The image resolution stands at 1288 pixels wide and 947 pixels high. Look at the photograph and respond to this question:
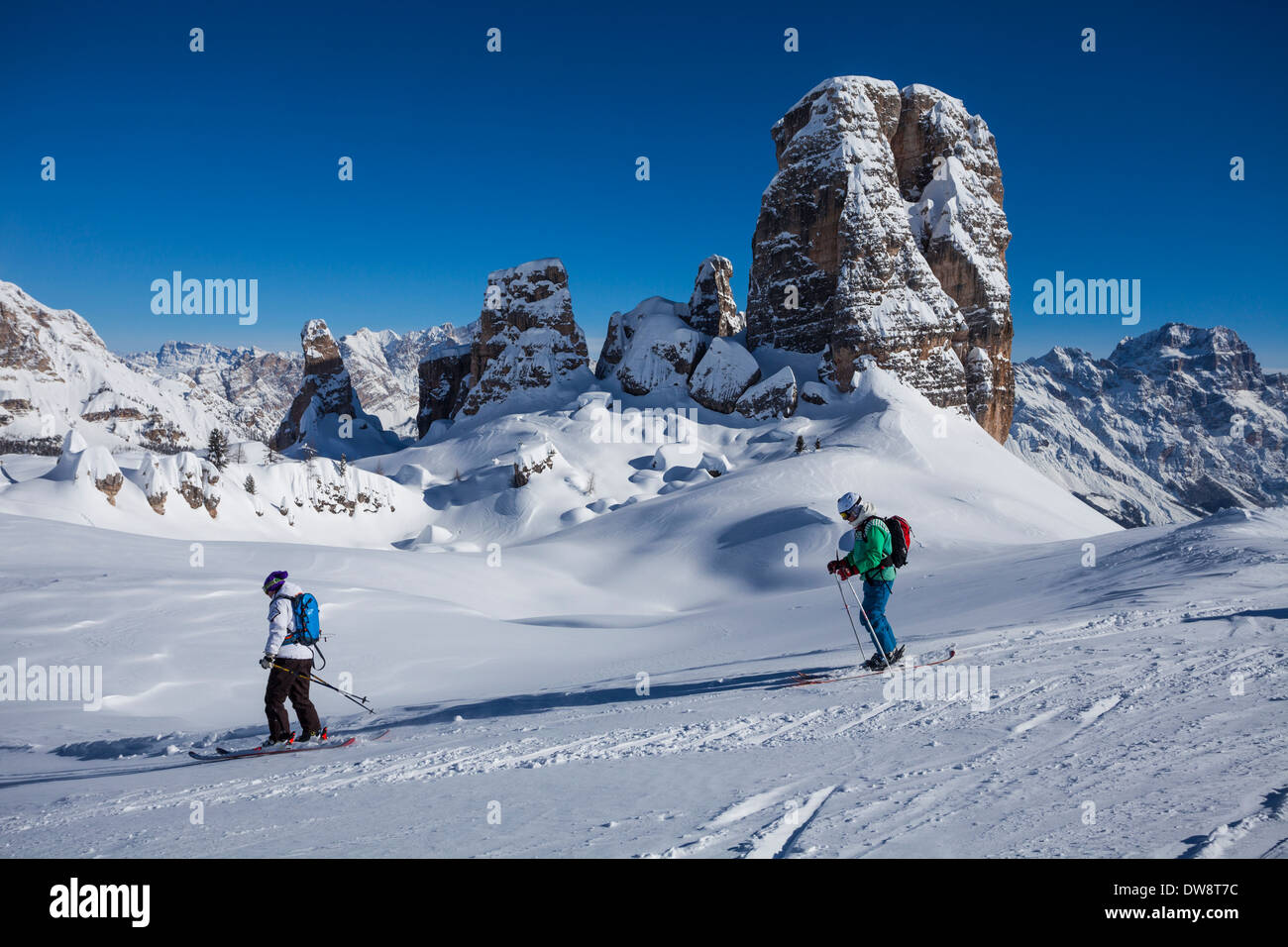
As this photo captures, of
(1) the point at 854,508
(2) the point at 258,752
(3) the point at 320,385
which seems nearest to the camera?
(2) the point at 258,752

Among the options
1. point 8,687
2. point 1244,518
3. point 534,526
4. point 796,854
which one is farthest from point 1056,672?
point 534,526

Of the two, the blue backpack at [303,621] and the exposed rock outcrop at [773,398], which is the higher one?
the exposed rock outcrop at [773,398]

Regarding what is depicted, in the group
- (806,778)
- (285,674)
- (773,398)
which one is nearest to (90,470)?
(285,674)

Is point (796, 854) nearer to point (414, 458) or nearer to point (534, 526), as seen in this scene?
point (534, 526)

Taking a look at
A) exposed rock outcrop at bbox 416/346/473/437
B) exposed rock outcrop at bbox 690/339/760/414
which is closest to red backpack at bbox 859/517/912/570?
exposed rock outcrop at bbox 690/339/760/414

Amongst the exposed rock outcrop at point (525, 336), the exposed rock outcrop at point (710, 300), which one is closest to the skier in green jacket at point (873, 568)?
the exposed rock outcrop at point (525, 336)

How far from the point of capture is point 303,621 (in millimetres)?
8078

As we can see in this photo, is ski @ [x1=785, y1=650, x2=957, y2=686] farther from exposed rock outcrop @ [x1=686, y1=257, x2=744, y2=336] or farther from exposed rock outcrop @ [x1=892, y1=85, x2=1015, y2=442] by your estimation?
exposed rock outcrop @ [x1=686, y1=257, x2=744, y2=336]

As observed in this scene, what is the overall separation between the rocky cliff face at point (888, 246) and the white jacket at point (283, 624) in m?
60.4

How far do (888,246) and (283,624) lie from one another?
68.7 m

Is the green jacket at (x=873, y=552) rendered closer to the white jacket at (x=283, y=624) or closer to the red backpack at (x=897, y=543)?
the red backpack at (x=897, y=543)

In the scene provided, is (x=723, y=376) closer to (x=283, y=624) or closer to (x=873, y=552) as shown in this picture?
(x=873, y=552)

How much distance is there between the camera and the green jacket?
8.60m

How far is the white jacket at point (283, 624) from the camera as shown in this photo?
307 inches
